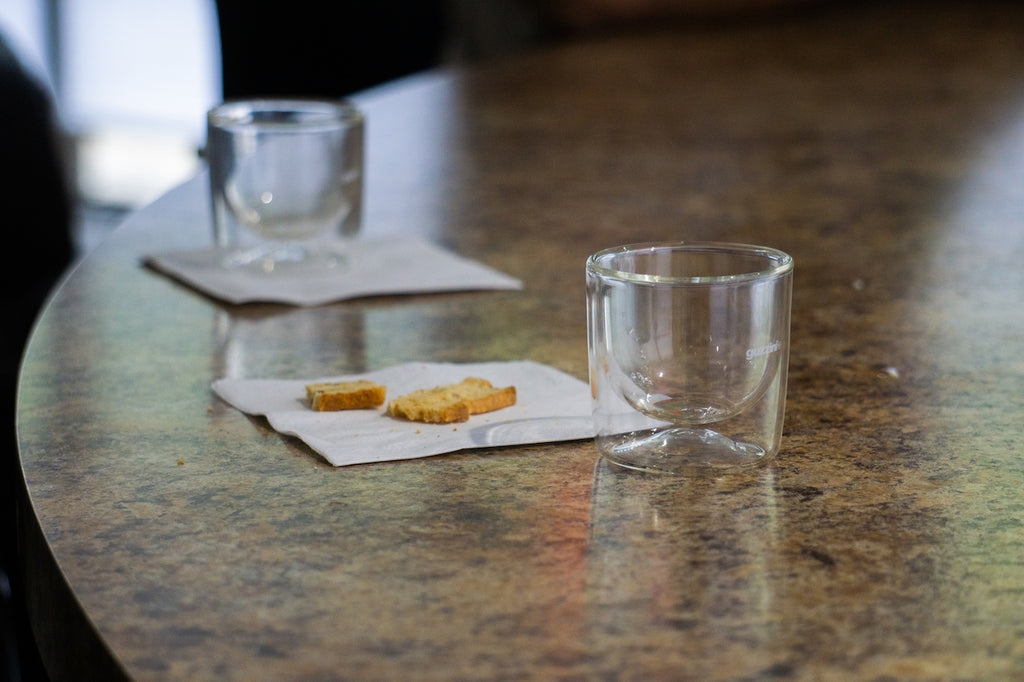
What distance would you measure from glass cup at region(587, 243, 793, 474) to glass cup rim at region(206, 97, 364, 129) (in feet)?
1.66

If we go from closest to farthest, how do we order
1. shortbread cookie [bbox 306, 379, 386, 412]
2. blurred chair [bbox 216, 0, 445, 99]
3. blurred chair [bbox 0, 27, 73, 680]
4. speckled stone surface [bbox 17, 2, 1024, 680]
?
speckled stone surface [bbox 17, 2, 1024, 680]
shortbread cookie [bbox 306, 379, 386, 412]
blurred chair [bbox 0, 27, 73, 680]
blurred chair [bbox 216, 0, 445, 99]

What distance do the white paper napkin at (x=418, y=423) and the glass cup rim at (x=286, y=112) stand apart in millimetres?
359

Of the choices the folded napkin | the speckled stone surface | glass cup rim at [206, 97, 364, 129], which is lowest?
the speckled stone surface

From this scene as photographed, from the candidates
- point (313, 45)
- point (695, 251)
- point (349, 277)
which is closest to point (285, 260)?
point (349, 277)

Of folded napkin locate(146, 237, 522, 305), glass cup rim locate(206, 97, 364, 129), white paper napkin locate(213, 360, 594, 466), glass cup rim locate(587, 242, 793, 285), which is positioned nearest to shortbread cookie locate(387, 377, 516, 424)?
white paper napkin locate(213, 360, 594, 466)

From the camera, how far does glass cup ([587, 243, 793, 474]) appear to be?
0.67 m

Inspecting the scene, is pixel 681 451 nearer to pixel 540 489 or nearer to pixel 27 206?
pixel 540 489

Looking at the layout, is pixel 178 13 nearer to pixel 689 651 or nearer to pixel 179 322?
pixel 179 322

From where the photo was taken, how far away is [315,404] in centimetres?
77

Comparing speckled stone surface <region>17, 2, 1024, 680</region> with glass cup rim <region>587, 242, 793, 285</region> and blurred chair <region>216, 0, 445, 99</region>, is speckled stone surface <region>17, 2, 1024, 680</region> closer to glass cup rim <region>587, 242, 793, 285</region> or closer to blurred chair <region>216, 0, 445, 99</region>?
glass cup rim <region>587, 242, 793, 285</region>

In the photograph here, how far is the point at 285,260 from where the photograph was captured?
117 cm

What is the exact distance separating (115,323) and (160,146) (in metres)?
4.39

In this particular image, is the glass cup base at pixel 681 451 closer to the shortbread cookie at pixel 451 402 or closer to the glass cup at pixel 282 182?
the shortbread cookie at pixel 451 402

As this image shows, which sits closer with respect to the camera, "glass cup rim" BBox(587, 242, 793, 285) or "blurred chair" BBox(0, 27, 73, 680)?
"glass cup rim" BBox(587, 242, 793, 285)
